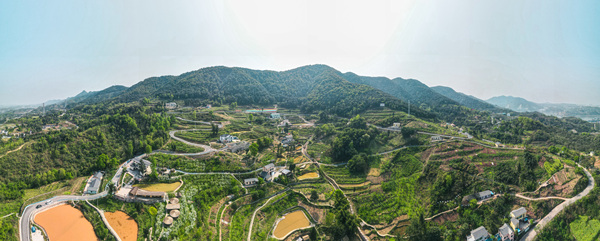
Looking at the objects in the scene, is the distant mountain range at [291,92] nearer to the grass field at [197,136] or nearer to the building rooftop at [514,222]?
the grass field at [197,136]

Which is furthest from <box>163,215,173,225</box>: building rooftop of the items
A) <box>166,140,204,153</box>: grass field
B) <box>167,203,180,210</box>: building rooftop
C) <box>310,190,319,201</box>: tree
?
<box>310,190,319,201</box>: tree

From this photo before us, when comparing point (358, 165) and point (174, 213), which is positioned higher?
point (358, 165)

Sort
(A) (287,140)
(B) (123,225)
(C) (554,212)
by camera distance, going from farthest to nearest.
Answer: (A) (287,140) < (C) (554,212) < (B) (123,225)

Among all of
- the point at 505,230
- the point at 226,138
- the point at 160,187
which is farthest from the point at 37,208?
the point at 505,230

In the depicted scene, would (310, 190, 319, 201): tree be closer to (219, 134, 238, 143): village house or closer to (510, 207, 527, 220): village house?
(219, 134, 238, 143): village house

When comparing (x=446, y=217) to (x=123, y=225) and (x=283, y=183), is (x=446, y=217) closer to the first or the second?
(x=283, y=183)

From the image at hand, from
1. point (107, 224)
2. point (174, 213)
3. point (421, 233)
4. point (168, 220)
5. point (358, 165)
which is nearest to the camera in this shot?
point (107, 224)

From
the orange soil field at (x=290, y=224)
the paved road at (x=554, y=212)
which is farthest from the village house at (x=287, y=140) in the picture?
the paved road at (x=554, y=212)
